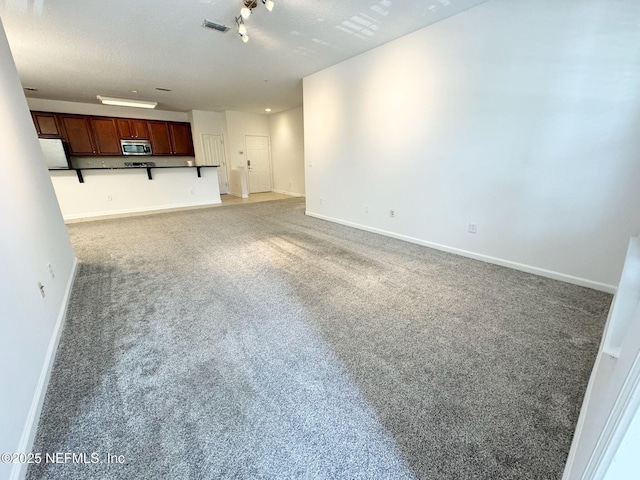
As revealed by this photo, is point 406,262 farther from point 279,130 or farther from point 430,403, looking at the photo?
point 279,130

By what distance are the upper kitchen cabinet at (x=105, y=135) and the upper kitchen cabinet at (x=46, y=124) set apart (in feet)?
2.11

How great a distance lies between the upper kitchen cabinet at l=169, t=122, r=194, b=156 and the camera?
298 inches

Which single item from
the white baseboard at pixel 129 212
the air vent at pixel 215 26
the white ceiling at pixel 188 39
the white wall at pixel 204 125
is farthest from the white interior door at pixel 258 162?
the air vent at pixel 215 26

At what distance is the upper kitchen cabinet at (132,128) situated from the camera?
6.82 meters

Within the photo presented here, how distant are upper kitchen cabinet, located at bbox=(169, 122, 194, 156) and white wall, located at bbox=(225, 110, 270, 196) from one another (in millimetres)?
1159

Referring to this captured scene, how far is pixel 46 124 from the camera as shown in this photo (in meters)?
5.91

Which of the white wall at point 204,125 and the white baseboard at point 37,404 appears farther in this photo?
the white wall at point 204,125

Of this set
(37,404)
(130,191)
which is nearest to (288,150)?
(130,191)

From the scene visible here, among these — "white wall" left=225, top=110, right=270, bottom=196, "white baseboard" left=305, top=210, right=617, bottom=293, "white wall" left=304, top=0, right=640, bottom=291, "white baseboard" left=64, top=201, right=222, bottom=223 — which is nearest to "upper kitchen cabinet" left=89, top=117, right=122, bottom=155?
"white baseboard" left=64, top=201, right=222, bottom=223

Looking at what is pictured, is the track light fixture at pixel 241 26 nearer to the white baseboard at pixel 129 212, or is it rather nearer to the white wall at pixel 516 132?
the white wall at pixel 516 132

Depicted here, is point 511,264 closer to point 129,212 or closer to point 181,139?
point 129,212

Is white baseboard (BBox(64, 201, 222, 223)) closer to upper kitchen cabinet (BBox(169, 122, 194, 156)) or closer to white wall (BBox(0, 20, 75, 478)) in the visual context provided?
upper kitchen cabinet (BBox(169, 122, 194, 156))

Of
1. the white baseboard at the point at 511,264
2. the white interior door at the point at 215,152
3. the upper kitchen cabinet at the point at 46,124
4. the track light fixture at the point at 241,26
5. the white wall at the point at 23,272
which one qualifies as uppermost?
the track light fixture at the point at 241,26

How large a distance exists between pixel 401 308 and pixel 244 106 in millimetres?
7113
